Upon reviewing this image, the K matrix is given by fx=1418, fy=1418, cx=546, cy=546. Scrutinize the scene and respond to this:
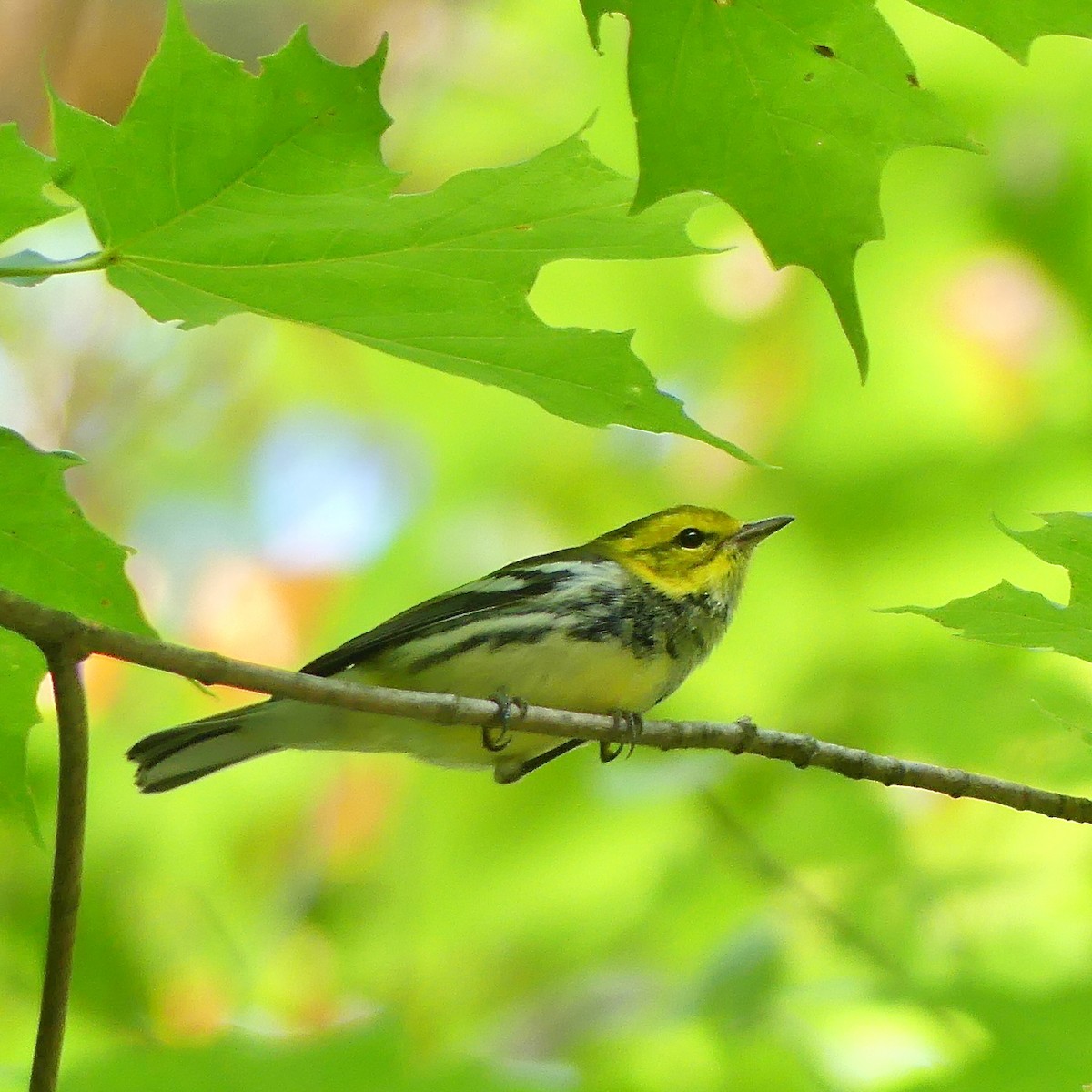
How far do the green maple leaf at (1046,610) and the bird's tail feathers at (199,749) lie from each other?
5.61 ft

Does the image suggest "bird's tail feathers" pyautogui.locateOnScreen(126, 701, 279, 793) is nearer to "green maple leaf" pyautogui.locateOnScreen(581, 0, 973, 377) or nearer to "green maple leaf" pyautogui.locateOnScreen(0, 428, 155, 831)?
"green maple leaf" pyautogui.locateOnScreen(0, 428, 155, 831)

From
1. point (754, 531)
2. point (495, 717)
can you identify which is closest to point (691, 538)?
point (754, 531)

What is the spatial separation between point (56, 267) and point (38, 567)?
40 cm

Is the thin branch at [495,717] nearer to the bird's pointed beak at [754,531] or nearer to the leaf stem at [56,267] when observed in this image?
the leaf stem at [56,267]

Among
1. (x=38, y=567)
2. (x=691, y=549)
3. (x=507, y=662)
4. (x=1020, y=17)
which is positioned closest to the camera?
(x=1020, y=17)

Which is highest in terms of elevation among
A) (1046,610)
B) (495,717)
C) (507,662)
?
(507,662)

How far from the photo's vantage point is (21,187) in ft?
5.36

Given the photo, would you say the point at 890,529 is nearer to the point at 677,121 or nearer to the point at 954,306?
the point at 954,306

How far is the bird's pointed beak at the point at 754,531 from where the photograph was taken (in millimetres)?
3993

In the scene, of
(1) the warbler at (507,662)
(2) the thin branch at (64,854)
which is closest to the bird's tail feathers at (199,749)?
(1) the warbler at (507,662)

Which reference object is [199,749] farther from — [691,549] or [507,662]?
[691,549]

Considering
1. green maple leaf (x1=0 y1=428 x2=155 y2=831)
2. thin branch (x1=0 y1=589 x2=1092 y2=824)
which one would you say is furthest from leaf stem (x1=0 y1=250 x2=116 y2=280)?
thin branch (x1=0 y1=589 x2=1092 y2=824)

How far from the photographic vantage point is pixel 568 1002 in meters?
5.49

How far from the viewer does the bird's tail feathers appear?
3.08m
